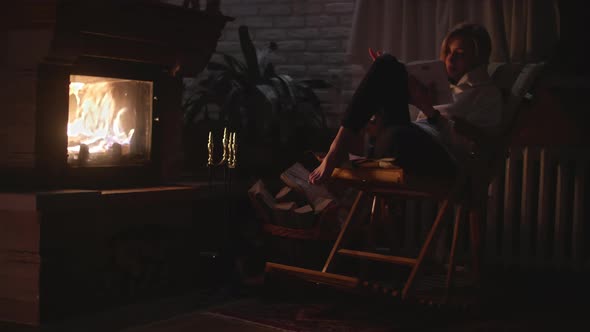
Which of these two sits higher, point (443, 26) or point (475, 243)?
point (443, 26)

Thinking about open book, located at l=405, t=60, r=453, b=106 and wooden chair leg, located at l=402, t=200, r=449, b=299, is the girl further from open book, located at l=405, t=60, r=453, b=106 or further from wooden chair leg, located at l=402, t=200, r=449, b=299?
wooden chair leg, located at l=402, t=200, r=449, b=299

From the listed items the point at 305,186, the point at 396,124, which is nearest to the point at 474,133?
the point at 396,124

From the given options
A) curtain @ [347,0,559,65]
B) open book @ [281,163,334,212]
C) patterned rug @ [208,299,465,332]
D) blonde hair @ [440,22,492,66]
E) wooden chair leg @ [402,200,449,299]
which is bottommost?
patterned rug @ [208,299,465,332]

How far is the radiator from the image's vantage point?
323cm

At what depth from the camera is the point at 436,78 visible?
2605 mm

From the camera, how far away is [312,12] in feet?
13.5

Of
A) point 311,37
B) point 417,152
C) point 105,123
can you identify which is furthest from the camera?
point 311,37

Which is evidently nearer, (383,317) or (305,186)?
(383,317)

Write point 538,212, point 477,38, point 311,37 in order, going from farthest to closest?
1. point 311,37
2. point 538,212
3. point 477,38

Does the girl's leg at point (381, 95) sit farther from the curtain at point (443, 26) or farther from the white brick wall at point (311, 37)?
the white brick wall at point (311, 37)

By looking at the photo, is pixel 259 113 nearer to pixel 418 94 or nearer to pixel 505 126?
pixel 418 94

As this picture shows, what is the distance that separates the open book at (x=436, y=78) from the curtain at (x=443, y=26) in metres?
0.89

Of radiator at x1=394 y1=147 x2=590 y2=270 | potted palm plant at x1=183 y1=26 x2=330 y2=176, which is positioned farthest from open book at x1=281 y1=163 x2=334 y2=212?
radiator at x1=394 y1=147 x2=590 y2=270

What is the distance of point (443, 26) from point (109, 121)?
1.67 m
